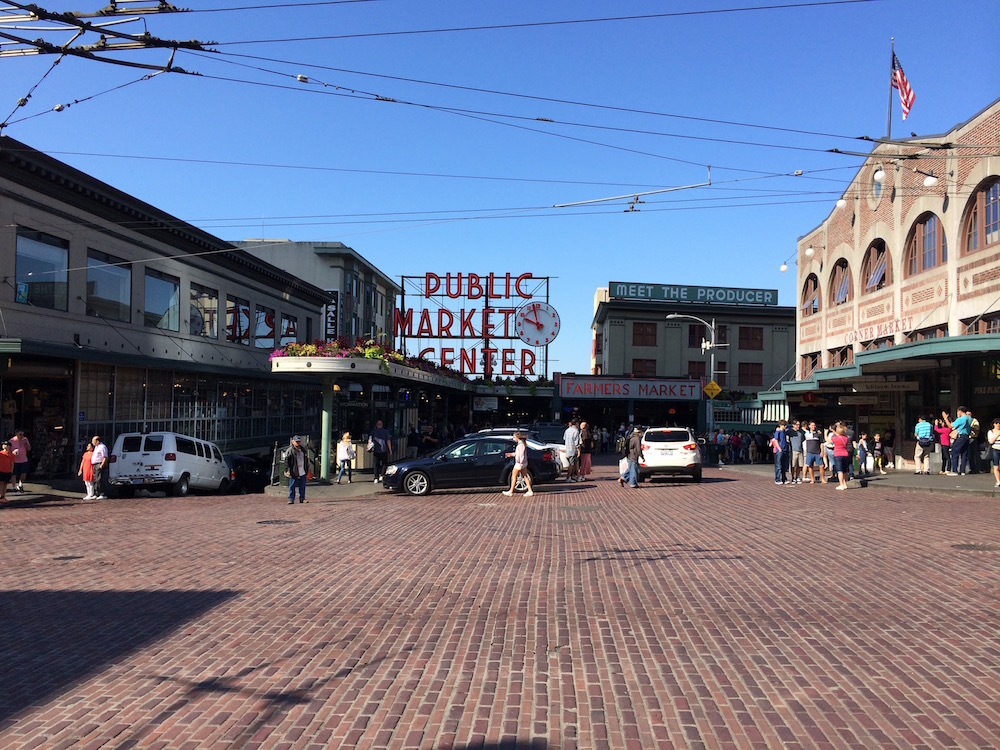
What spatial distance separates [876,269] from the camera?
1238 inches

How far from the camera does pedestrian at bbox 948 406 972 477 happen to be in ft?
68.1

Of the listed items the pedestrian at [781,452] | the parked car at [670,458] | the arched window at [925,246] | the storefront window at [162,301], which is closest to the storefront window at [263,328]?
the storefront window at [162,301]

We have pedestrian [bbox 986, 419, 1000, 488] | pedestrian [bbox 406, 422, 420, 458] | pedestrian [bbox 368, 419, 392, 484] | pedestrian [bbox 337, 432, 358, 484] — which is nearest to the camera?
pedestrian [bbox 986, 419, 1000, 488]

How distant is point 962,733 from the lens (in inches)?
199

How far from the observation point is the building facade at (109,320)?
22.1m

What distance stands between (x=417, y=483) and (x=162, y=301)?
14.7 meters

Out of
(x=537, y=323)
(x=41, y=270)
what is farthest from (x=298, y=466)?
(x=537, y=323)

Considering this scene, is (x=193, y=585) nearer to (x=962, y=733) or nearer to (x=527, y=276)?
(x=962, y=733)

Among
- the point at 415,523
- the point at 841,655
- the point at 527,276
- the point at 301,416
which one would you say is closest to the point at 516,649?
the point at 841,655

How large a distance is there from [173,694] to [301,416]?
4034 centimetres

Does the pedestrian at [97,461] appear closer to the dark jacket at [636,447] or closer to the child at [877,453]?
the dark jacket at [636,447]

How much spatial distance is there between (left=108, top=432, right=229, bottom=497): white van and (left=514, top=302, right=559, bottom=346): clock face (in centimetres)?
3084

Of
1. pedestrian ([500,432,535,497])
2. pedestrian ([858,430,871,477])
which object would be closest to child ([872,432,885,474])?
pedestrian ([858,430,871,477])

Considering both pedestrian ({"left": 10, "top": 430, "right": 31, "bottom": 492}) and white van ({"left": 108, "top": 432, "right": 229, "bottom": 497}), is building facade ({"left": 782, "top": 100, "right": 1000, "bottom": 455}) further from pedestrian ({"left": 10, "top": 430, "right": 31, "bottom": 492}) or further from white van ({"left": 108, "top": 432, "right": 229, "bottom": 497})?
pedestrian ({"left": 10, "top": 430, "right": 31, "bottom": 492})
